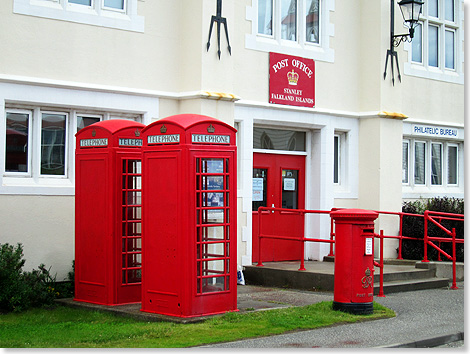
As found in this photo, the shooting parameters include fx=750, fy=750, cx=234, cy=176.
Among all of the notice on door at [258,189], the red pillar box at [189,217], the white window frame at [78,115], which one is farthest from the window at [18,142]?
the notice on door at [258,189]

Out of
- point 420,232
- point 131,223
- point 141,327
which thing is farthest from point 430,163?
point 141,327

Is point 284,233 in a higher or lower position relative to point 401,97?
lower

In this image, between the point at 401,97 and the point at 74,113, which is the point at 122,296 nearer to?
the point at 74,113

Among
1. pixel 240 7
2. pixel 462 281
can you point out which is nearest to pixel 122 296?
pixel 240 7

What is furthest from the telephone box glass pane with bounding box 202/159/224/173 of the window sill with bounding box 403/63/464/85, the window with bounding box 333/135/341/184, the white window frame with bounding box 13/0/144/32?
the window sill with bounding box 403/63/464/85

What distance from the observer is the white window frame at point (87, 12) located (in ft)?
41.0

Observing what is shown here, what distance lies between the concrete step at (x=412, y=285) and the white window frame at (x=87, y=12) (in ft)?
21.5

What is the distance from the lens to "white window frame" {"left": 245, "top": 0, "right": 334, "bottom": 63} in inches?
614

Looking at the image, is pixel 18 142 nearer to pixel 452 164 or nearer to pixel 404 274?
pixel 404 274

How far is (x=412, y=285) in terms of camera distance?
14.2 m

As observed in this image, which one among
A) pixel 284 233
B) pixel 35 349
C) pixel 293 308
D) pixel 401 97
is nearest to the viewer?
pixel 35 349

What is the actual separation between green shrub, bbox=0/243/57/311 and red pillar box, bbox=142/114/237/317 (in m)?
2.01

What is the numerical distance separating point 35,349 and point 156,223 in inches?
105

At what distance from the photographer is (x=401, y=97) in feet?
59.4
